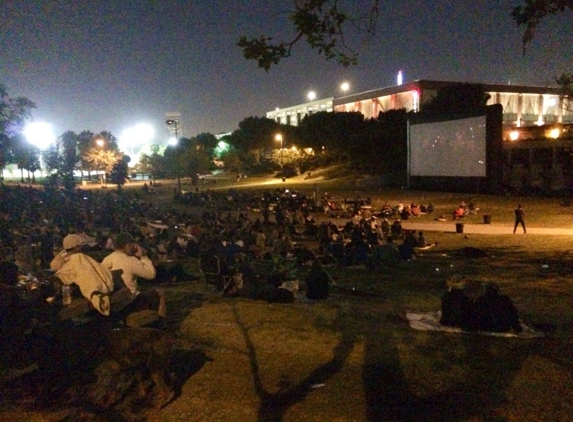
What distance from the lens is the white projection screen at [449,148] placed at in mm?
40656

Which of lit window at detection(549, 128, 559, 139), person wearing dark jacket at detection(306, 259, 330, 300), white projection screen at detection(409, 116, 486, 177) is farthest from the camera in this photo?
lit window at detection(549, 128, 559, 139)

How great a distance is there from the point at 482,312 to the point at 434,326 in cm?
64

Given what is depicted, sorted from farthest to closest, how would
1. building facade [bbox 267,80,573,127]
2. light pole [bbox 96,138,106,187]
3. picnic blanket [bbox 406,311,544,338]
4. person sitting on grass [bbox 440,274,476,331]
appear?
building facade [bbox 267,80,573,127] → light pole [bbox 96,138,106,187] → person sitting on grass [bbox 440,274,476,331] → picnic blanket [bbox 406,311,544,338]

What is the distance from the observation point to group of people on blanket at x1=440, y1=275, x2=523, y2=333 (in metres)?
7.26

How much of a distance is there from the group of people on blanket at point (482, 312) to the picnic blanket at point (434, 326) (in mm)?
71

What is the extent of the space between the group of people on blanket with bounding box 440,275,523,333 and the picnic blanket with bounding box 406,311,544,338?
71 millimetres

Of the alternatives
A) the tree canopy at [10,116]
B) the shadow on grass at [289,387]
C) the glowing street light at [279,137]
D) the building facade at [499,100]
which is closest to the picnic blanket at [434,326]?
the shadow on grass at [289,387]

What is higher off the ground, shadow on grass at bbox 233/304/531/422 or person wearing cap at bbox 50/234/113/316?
person wearing cap at bbox 50/234/113/316

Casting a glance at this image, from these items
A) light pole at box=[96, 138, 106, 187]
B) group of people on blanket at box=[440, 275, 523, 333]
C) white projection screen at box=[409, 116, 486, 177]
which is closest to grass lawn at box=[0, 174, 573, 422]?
group of people on blanket at box=[440, 275, 523, 333]

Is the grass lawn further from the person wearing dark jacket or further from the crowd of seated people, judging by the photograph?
the crowd of seated people

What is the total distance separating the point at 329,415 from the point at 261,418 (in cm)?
56

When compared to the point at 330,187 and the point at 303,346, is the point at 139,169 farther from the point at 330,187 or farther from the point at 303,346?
the point at 303,346

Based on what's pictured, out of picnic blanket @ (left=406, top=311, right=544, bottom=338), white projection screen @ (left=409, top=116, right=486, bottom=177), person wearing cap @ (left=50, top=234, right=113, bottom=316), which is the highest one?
white projection screen @ (left=409, top=116, right=486, bottom=177)

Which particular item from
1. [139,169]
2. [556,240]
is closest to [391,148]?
[556,240]
